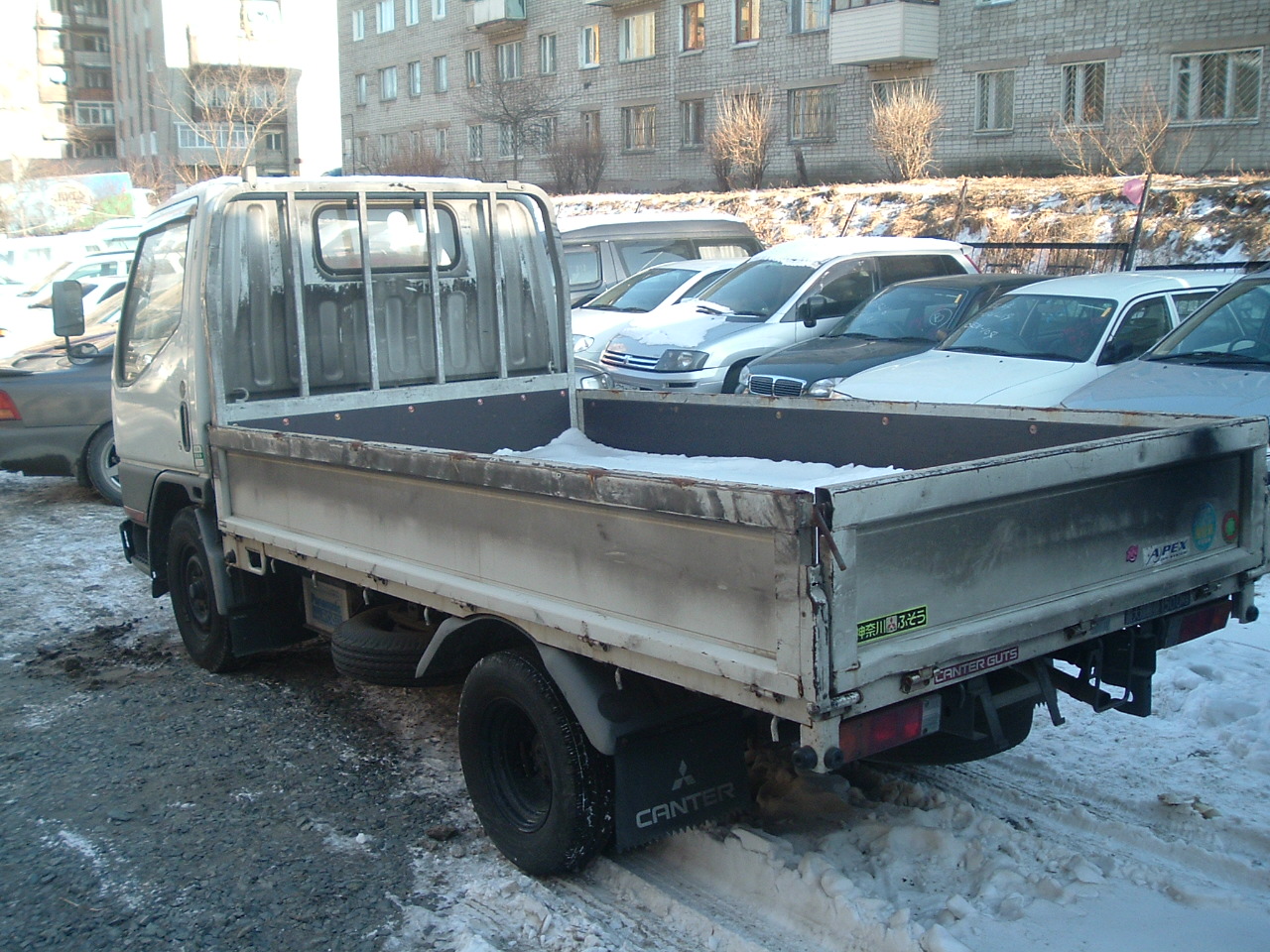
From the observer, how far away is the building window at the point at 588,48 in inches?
1640

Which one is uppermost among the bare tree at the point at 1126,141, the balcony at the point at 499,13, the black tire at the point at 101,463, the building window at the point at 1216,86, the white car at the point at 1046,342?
the balcony at the point at 499,13

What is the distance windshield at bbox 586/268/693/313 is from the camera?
1455cm

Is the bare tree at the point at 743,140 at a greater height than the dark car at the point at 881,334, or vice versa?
the bare tree at the point at 743,140

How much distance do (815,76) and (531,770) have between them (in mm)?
32105

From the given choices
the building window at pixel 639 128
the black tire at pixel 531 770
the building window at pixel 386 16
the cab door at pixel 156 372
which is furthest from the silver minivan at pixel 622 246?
the building window at pixel 386 16

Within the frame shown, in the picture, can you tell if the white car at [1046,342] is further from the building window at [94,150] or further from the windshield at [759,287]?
the building window at [94,150]

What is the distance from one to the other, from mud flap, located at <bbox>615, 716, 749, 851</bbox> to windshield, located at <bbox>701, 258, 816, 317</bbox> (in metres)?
9.08

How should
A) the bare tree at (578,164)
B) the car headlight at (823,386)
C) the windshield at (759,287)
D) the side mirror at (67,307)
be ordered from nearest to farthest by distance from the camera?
the side mirror at (67,307) → the car headlight at (823,386) → the windshield at (759,287) → the bare tree at (578,164)

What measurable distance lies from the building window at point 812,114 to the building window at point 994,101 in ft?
15.6

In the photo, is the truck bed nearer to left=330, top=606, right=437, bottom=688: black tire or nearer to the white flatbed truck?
the white flatbed truck

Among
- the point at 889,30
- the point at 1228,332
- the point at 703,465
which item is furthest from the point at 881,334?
the point at 889,30

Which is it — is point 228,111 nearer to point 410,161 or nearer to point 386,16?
point 410,161

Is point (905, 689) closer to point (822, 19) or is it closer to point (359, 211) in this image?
point (359, 211)

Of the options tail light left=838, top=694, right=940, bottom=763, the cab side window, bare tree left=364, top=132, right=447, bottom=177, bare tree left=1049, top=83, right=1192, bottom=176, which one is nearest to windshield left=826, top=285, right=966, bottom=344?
the cab side window
